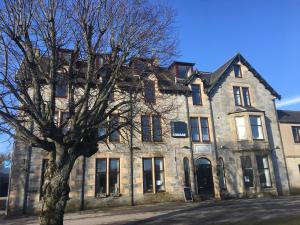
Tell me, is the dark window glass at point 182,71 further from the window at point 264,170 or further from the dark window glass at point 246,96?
the window at point 264,170

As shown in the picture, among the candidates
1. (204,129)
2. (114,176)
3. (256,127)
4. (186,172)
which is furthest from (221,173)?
(114,176)

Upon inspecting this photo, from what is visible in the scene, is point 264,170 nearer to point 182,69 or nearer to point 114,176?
point 182,69

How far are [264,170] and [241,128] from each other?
428cm

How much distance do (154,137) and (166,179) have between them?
3.60 meters

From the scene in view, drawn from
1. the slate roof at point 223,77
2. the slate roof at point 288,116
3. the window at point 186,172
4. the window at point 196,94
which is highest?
the slate roof at point 223,77

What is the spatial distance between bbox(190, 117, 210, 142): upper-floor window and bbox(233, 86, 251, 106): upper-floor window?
4.26 m

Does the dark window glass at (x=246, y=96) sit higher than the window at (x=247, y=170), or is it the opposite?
the dark window glass at (x=246, y=96)

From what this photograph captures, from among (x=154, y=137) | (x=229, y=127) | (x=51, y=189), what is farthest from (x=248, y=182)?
(x=51, y=189)

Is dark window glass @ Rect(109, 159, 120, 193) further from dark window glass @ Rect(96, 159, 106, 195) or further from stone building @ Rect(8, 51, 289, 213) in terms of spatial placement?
dark window glass @ Rect(96, 159, 106, 195)

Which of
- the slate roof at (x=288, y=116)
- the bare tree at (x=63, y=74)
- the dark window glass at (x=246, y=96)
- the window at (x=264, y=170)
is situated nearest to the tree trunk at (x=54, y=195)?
the bare tree at (x=63, y=74)

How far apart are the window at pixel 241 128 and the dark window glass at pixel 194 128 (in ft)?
12.8

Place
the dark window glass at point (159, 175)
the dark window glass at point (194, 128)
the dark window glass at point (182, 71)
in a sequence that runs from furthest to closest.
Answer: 1. the dark window glass at point (182, 71)
2. the dark window glass at point (194, 128)
3. the dark window glass at point (159, 175)

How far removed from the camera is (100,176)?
2238 cm

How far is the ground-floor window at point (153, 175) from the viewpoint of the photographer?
2353 centimetres
